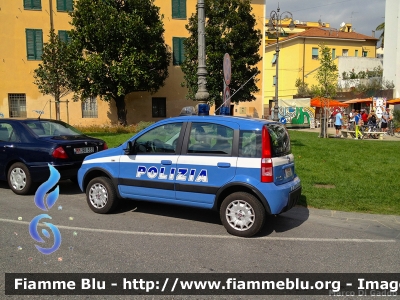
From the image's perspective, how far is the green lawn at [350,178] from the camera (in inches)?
279

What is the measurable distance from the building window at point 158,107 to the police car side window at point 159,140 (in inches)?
858

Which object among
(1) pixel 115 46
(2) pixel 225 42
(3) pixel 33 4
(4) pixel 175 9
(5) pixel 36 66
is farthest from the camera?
(4) pixel 175 9

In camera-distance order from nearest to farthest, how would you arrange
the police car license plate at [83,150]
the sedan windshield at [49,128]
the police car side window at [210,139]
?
the police car side window at [210,139] → the police car license plate at [83,150] → the sedan windshield at [49,128]

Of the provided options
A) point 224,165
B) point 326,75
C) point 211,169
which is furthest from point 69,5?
point 224,165

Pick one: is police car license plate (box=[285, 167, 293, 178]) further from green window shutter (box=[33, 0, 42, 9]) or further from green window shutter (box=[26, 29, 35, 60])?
green window shutter (box=[33, 0, 42, 9])

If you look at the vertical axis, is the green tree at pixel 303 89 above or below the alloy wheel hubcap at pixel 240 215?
above

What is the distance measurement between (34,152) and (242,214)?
4569 mm

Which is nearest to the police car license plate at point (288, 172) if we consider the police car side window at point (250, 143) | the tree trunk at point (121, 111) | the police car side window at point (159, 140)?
the police car side window at point (250, 143)

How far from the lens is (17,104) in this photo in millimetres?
25609

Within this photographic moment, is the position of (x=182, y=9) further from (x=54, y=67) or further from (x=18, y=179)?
(x=18, y=179)

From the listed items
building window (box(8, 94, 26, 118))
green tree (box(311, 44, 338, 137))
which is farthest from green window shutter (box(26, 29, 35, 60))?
green tree (box(311, 44, 338, 137))

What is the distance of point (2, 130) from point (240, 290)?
264 inches

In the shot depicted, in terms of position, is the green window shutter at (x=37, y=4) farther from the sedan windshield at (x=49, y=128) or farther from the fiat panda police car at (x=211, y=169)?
the fiat panda police car at (x=211, y=169)

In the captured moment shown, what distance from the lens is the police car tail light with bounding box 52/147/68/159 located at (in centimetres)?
739
